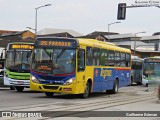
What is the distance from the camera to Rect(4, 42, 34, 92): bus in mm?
26016

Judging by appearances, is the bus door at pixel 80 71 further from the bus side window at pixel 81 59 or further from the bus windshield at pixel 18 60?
the bus windshield at pixel 18 60

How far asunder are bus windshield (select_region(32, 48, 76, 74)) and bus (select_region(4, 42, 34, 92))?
15.5ft

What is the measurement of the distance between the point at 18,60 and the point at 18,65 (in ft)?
1.07

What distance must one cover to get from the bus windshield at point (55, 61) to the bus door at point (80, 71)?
0.35 meters

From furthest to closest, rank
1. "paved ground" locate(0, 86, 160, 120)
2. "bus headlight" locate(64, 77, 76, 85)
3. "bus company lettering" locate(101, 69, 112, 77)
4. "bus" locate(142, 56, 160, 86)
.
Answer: "bus" locate(142, 56, 160, 86) < "bus company lettering" locate(101, 69, 112, 77) < "bus headlight" locate(64, 77, 76, 85) < "paved ground" locate(0, 86, 160, 120)

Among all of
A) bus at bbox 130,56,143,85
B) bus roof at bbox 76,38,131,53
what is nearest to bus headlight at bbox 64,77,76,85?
bus roof at bbox 76,38,131,53

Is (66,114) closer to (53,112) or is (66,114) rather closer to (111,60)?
(53,112)

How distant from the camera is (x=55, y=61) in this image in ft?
68.8

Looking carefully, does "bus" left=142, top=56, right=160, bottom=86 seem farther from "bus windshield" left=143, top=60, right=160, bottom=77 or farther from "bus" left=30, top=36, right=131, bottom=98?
"bus" left=30, top=36, right=131, bottom=98

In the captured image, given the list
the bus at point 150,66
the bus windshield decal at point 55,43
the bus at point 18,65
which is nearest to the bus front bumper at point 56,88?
the bus windshield decal at point 55,43

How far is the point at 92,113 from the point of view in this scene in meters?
14.7

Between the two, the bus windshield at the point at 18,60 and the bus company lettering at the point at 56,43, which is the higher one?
the bus company lettering at the point at 56,43

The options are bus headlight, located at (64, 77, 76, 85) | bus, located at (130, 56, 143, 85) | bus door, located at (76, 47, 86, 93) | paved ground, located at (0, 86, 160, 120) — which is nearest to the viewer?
paved ground, located at (0, 86, 160, 120)

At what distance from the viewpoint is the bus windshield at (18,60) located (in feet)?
85.6
